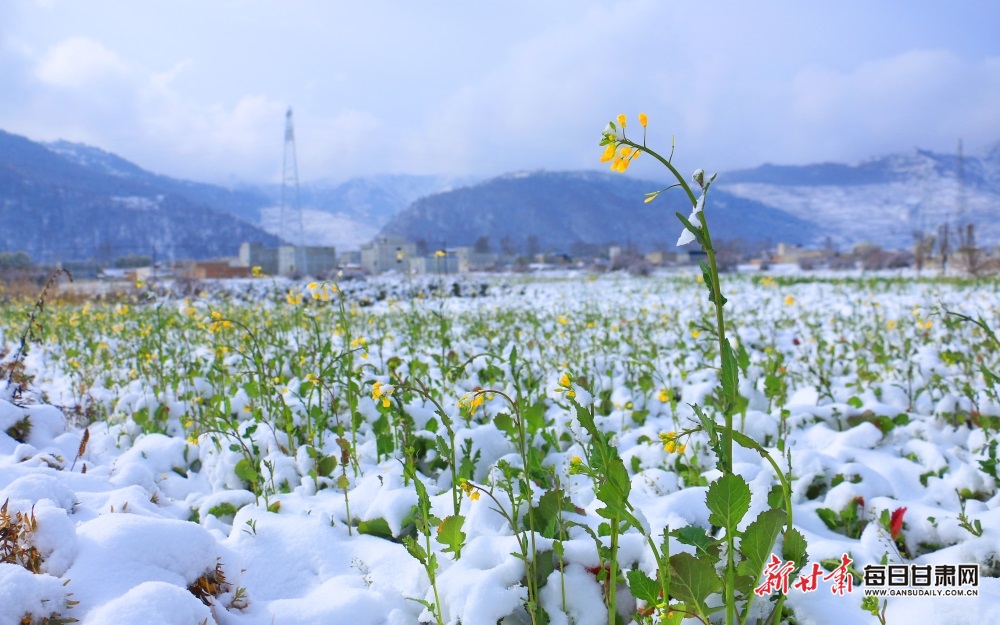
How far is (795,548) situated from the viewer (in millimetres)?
1289

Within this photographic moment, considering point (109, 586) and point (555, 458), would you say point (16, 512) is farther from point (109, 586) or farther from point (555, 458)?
point (555, 458)

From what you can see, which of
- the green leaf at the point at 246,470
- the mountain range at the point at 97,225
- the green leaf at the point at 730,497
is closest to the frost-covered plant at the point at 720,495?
the green leaf at the point at 730,497

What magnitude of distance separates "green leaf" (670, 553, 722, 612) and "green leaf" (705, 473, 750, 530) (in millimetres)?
118

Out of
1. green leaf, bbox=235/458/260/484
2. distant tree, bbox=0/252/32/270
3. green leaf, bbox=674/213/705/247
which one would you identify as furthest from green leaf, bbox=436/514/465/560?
distant tree, bbox=0/252/32/270

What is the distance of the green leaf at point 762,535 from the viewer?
1.17 m

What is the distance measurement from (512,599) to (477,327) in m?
5.41

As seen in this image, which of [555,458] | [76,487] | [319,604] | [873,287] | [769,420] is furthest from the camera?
[873,287]

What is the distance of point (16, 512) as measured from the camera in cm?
149

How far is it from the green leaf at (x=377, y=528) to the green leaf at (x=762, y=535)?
→ 4.15ft

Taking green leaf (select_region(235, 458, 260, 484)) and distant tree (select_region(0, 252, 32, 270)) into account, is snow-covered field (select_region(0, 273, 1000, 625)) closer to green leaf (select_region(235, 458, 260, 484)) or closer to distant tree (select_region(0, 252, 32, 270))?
green leaf (select_region(235, 458, 260, 484))

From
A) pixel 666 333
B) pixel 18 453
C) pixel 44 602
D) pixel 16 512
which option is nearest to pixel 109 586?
pixel 44 602

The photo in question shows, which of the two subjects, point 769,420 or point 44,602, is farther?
point 769,420

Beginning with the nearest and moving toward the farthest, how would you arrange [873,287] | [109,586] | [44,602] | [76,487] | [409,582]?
[44,602] < [109,586] < [409,582] < [76,487] < [873,287]

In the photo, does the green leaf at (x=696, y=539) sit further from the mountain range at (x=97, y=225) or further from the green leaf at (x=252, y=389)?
the mountain range at (x=97, y=225)
